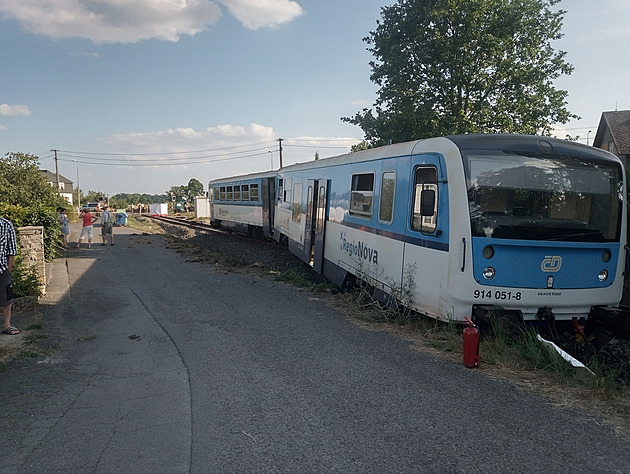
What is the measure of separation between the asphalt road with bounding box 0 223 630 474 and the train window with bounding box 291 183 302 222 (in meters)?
6.31

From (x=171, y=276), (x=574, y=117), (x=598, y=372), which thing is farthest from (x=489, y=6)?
(x=598, y=372)

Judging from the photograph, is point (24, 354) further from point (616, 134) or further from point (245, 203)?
point (616, 134)

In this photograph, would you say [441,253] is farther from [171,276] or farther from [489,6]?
[489,6]

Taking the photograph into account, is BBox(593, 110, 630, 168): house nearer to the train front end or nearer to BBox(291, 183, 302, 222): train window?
BBox(291, 183, 302, 222): train window

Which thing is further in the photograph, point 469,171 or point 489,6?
point 489,6

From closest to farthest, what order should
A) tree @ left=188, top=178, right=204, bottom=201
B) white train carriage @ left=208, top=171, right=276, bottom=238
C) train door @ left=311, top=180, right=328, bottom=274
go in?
train door @ left=311, top=180, right=328, bottom=274, white train carriage @ left=208, top=171, right=276, bottom=238, tree @ left=188, top=178, right=204, bottom=201

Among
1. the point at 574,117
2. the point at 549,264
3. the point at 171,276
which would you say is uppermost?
the point at 574,117

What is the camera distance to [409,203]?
24.0ft

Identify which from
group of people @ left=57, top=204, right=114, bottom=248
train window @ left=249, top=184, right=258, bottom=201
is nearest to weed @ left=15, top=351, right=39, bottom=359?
group of people @ left=57, top=204, right=114, bottom=248

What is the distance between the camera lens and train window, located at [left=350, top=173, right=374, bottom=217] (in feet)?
29.0

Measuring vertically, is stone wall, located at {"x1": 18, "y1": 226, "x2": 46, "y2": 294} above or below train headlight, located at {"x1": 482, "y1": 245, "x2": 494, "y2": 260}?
below

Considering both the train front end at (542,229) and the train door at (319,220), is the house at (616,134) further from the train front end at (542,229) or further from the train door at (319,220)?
the train front end at (542,229)

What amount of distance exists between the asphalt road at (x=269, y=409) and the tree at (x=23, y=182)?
15.5 metres

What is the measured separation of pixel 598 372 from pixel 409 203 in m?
3.24
